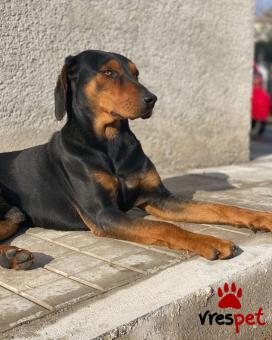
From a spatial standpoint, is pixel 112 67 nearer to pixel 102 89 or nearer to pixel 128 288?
pixel 102 89

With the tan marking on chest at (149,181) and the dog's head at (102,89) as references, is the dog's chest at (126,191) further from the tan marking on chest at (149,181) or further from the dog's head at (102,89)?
the dog's head at (102,89)

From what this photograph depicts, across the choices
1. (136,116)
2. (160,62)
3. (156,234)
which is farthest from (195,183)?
(156,234)

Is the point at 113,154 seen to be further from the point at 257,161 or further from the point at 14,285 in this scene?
the point at 257,161

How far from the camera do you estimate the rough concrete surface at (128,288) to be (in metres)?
2.39

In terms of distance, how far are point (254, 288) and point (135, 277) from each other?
0.75m

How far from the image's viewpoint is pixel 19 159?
4.21 m

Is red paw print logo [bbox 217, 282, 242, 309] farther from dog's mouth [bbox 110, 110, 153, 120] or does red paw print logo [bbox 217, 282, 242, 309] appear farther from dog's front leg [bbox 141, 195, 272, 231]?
dog's mouth [bbox 110, 110, 153, 120]

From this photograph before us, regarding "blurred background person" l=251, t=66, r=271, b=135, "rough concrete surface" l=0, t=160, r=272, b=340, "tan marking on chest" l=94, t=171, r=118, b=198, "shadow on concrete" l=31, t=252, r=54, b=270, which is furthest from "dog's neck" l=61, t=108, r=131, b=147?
"blurred background person" l=251, t=66, r=271, b=135

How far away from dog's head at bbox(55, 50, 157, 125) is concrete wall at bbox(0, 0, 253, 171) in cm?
151

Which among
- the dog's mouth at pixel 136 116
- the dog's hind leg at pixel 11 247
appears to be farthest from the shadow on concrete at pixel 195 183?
the dog's hind leg at pixel 11 247

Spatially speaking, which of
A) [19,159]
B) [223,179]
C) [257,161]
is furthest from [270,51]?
[19,159]

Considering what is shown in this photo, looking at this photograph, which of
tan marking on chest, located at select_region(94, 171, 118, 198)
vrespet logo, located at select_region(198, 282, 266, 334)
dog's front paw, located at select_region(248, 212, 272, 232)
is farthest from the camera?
tan marking on chest, located at select_region(94, 171, 118, 198)

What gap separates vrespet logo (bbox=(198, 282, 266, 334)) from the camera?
2.76m

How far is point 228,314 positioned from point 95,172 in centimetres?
147
